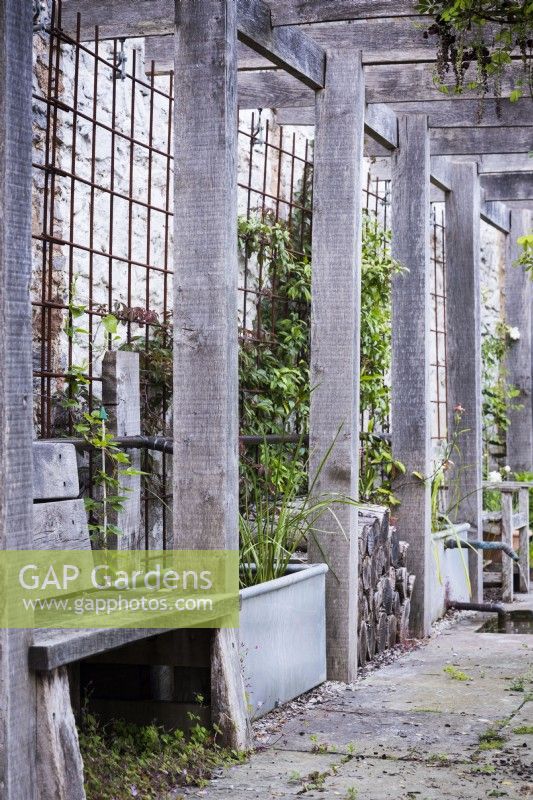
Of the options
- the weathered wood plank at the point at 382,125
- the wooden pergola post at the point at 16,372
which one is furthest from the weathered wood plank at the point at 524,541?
the wooden pergola post at the point at 16,372

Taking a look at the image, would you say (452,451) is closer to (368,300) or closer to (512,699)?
(368,300)

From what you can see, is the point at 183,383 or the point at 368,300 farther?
the point at 368,300

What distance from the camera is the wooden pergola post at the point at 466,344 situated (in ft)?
24.2

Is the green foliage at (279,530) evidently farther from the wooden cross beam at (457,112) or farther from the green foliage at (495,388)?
the green foliage at (495,388)

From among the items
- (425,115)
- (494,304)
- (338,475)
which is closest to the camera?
(338,475)

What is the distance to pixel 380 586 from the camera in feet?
18.5

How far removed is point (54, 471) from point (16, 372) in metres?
1.01

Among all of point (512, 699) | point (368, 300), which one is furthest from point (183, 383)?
point (368, 300)

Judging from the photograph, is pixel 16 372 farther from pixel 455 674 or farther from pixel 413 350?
pixel 413 350

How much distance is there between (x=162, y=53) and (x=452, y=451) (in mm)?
3560

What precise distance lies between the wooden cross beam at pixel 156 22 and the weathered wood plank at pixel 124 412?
1265 millimetres

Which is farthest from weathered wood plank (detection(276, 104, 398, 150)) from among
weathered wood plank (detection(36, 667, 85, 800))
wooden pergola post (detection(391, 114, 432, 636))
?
weathered wood plank (detection(36, 667, 85, 800))

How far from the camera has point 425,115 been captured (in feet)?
20.2

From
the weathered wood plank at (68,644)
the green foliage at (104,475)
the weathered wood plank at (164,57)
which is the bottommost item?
the weathered wood plank at (68,644)
